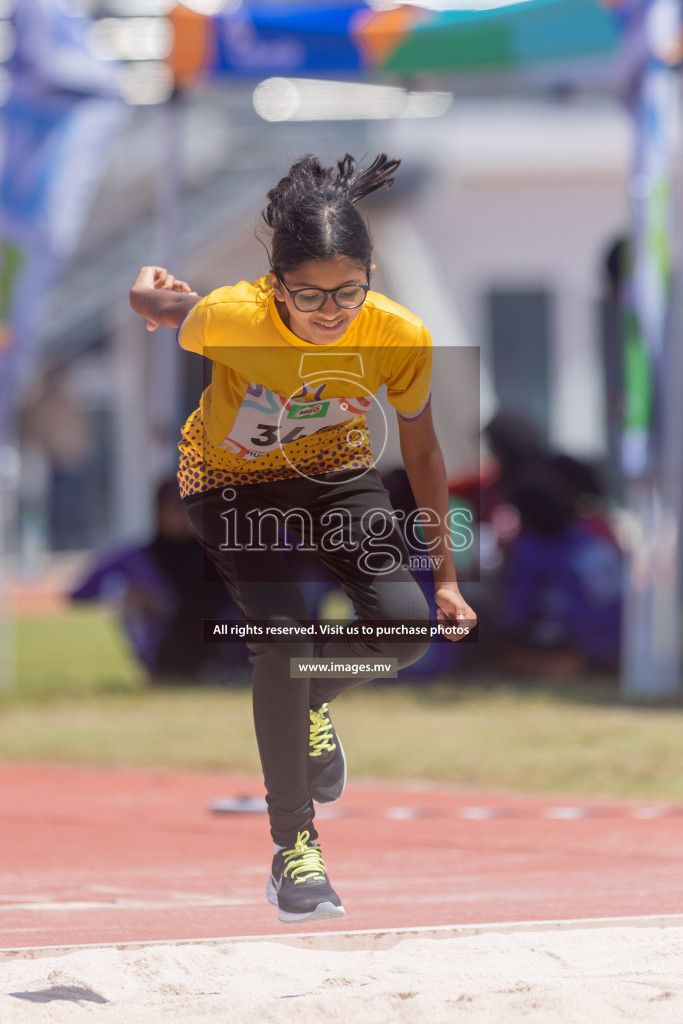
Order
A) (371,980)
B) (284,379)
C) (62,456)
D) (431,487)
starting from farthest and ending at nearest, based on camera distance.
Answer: (62,456) → (431,487) → (284,379) → (371,980)

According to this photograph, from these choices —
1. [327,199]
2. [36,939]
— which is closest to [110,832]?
[36,939]

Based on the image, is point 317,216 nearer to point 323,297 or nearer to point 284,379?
point 323,297

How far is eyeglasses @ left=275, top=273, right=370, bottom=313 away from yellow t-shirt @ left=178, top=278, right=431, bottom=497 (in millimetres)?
119

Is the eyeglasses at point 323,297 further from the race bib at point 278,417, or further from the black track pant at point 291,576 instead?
the black track pant at point 291,576

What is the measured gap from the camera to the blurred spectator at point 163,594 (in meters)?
9.33

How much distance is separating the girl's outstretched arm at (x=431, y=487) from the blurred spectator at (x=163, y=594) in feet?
18.6

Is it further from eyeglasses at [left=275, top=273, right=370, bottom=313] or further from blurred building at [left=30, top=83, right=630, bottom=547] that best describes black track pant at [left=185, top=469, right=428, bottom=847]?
blurred building at [left=30, top=83, right=630, bottom=547]

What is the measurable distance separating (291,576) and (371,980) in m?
1.03

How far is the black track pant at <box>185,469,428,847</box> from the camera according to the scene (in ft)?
11.9

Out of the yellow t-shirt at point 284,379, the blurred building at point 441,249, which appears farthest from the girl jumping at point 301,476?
the blurred building at point 441,249

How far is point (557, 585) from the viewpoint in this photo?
9.33 metres

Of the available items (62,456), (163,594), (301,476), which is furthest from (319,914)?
(62,456)

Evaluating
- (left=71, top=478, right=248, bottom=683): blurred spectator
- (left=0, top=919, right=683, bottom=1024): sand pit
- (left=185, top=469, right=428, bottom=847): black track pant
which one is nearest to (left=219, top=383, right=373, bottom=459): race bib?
(left=185, top=469, right=428, bottom=847): black track pant

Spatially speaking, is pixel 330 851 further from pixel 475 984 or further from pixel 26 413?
pixel 26 413
